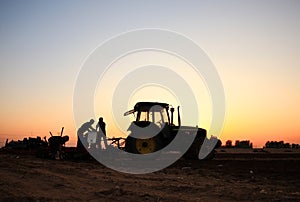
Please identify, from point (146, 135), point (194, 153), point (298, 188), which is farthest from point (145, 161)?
point (298, 188)

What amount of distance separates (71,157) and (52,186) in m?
10.7

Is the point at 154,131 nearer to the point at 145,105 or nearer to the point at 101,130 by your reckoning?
the point at 145,105

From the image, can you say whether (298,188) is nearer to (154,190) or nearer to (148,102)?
(154,190)

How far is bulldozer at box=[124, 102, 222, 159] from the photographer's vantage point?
Answer: 55.4 ft

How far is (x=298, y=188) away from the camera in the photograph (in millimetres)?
7770

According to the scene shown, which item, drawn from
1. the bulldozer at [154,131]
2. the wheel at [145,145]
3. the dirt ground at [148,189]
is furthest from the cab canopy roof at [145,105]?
the dirt ground at [148,189]

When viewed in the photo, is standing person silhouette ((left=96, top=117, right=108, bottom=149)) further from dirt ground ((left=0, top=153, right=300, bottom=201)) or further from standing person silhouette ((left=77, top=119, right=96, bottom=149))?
dirt ground ((left=0, top=153, right=300, bottom=201))

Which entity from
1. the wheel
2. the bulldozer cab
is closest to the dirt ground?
the wheel

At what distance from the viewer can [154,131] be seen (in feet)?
56.1

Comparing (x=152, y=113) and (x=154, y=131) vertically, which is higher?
(x=152, y=113)

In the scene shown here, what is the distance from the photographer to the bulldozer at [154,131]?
16.9 metres

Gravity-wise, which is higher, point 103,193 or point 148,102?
point 148,102

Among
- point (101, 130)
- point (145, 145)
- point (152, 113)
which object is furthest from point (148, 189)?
point (101, 130)

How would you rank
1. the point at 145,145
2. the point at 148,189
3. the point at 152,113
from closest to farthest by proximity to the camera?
the point at 148,189, the point at 145,145, the point at 152,113
